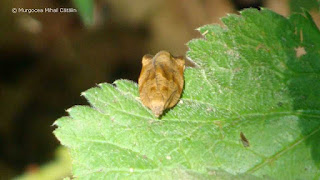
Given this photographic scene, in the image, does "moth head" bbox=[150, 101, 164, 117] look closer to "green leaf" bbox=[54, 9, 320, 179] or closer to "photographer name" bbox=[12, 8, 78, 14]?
"green leaf" bbox=[54, 9, 320, 179]

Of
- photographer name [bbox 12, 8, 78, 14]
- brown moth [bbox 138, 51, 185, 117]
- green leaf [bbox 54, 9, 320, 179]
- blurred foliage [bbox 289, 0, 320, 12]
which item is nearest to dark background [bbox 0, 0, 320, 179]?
photographer name [bbox 12, 8, 78, 14]

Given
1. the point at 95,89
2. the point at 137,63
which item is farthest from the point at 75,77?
the point at 95,89

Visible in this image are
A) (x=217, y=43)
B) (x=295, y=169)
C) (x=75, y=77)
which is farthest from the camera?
(x=75, y=77)

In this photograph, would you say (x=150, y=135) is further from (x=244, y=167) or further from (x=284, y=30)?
(x=284, y=30)

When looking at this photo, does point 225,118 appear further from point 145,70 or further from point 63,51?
point 63,51

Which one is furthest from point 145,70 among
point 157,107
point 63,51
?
point 63,51

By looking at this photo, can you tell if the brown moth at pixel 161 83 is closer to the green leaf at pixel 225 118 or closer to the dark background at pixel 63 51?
the green leaf at pixel 225 118

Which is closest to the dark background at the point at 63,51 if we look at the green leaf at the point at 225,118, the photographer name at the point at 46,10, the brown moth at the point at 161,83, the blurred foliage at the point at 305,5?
the photographer name at the point at 46,10
